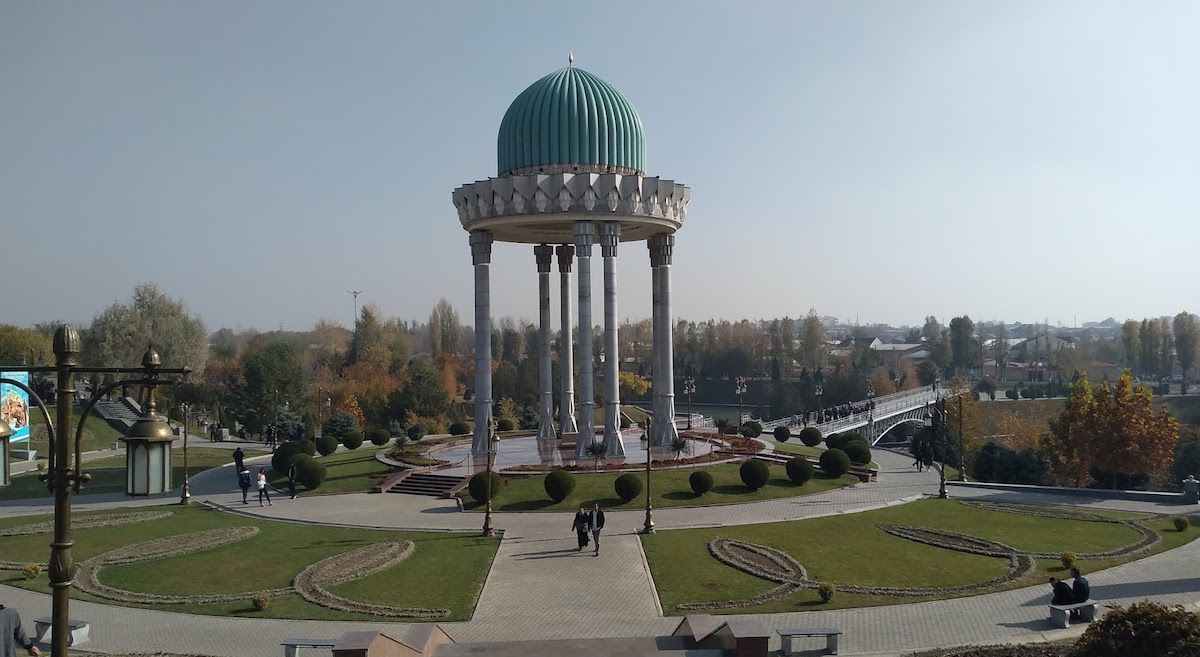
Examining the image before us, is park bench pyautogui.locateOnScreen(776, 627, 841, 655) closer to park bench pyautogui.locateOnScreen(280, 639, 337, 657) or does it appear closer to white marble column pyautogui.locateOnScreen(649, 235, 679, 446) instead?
park bench pyautogui.locateOnScreen(280, 639, 337, 657)

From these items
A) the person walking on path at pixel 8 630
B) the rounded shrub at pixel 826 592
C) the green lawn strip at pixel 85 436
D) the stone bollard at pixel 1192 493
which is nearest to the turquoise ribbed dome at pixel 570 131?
the rounded shrub at pixel 826 592

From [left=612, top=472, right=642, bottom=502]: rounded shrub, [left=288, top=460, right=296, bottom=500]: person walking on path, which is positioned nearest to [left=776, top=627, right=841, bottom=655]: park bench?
[left=612, top=472, right=642, bottom=502]: rounded shrub

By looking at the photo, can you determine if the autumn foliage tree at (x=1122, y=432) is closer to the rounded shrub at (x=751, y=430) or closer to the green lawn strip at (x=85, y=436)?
the rounded shrub at (x=751, y=430)

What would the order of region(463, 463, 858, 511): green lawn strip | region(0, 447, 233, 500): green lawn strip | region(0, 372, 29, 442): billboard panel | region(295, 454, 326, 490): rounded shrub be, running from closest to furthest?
region(463, 463, 858, 511): green lawn strip, region(295, 454, 326, 490): rounded shrub, region(0, 447, 233, 500): green lawn strip, region(0, 372, 29, 442): billboard panel

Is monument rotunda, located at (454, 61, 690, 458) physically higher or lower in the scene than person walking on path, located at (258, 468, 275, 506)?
higher

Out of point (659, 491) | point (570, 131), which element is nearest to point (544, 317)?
point (570, 131)

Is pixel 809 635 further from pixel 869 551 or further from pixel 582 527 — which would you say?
pixel 582 527

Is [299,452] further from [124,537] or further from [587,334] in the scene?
[587,334]
